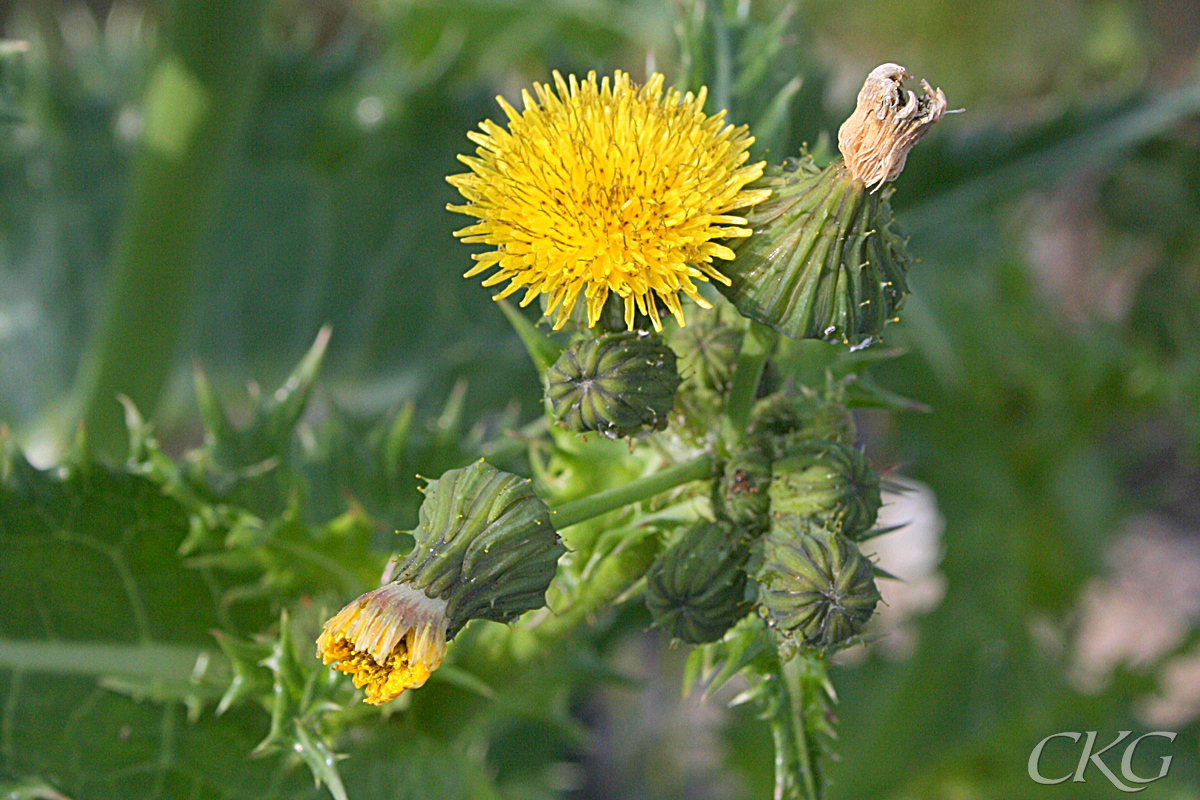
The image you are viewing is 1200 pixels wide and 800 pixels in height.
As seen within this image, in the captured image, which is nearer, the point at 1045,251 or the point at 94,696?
the point at 94,696

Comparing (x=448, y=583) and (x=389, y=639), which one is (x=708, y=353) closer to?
(x=448, y=583)

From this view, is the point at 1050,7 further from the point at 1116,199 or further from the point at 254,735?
the point at 254,735

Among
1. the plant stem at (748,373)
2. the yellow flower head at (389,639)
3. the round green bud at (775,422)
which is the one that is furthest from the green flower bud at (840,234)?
the yellow flower head at (389,639)

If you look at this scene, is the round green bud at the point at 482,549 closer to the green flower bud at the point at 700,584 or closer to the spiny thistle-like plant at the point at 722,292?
the spiny thistle-like plant at the point at 722,292

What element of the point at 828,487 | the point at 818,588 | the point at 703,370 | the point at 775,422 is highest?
the point at 703,370

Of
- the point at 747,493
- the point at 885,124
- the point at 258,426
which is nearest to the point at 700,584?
the point at 747,493

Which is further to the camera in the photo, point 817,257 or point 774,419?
point 774,419

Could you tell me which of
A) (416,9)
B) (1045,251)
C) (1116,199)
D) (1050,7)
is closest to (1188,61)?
(1050,7)
